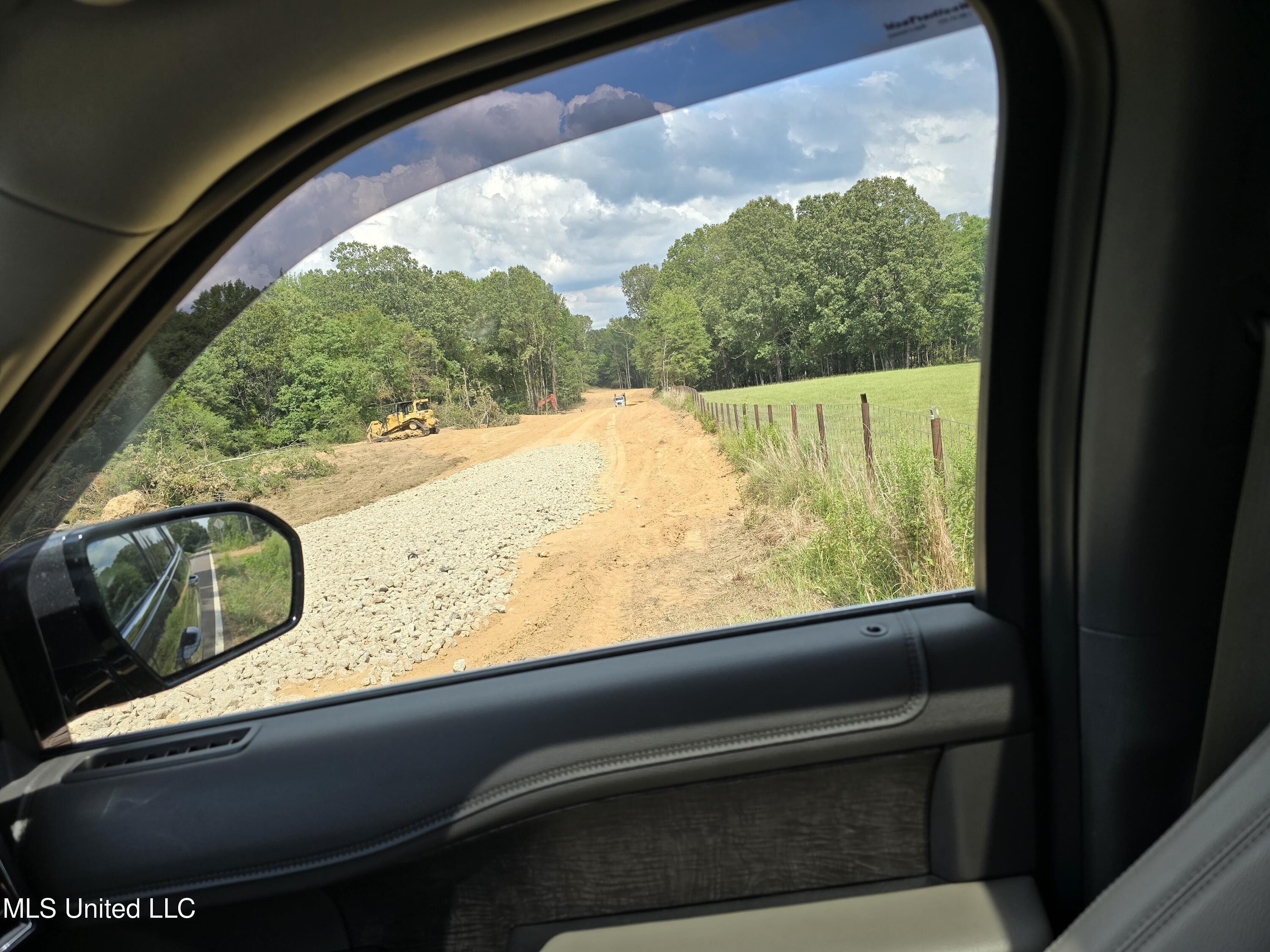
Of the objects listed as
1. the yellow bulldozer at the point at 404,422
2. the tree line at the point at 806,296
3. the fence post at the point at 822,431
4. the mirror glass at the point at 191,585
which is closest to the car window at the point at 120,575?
the mirror glass at the point at 191,585

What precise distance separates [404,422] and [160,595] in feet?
2.10

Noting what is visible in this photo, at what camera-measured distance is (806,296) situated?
2.04 meters

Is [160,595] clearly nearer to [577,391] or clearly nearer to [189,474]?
[189,474]

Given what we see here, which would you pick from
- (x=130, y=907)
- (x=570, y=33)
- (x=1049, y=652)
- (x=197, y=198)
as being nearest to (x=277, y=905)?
(x=130, y=907)

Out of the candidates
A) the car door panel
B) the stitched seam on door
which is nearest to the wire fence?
the car door panel

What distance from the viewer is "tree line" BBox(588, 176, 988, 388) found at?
1.82m

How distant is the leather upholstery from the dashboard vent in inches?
66.3

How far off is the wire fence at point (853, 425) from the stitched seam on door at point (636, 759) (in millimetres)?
554

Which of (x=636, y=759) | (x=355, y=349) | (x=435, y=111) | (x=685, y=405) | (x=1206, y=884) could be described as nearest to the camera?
(x=1206, y=884)

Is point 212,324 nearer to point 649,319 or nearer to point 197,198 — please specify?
point 197,198

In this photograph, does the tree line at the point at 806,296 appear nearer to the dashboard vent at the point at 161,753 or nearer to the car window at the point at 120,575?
the car window at the point at 120,575

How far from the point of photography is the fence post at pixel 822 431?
2.12 m

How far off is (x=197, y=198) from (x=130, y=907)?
1.41m

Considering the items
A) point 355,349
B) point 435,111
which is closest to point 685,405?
point 355,349
